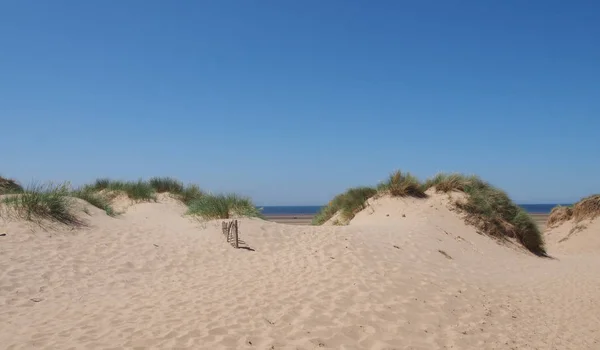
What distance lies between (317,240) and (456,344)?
541cm

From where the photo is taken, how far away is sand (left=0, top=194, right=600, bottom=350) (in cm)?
530

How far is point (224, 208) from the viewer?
1335 centimetres

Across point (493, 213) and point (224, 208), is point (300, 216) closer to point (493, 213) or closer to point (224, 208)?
point (493, 213)

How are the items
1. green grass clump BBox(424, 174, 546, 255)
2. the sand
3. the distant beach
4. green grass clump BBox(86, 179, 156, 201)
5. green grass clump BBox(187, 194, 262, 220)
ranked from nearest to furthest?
Result: the sand, green grass clump BBox(187, 194, 262, 220), green grass clump BBox(424, 174, 546, 255), green grass clump BBox(86, 179, 156, 201), the distant beach

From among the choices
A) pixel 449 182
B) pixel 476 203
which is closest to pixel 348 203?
pixel 449 182

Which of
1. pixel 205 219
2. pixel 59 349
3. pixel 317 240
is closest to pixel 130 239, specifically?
pixel 205 219

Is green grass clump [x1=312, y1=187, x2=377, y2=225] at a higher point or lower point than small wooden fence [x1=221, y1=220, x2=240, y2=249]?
higher

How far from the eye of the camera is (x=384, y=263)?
29.5 feet

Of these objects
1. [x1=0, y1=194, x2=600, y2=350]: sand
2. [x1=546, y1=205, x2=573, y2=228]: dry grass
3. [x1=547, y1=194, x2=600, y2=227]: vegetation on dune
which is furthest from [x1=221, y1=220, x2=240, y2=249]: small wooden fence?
[x1=546, y1=205, x2=573, y2=228]: dry grass

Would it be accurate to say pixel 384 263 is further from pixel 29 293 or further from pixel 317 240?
pixel 29 293

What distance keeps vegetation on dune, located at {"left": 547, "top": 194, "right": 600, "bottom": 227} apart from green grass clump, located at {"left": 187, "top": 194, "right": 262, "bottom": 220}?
15.9m

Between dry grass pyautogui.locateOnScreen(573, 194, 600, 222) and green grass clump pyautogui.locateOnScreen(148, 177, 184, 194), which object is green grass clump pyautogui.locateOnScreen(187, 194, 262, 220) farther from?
dry grass pyautogui.locateOnScreen(573, 194, 600, 222)

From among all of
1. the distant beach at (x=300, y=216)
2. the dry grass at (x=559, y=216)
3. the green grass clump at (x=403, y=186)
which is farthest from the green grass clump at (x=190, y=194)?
the dry grass at (x=559, y=216)

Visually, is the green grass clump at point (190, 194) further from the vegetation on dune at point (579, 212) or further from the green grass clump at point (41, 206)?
the vegetation on dune at point (579, 212)
